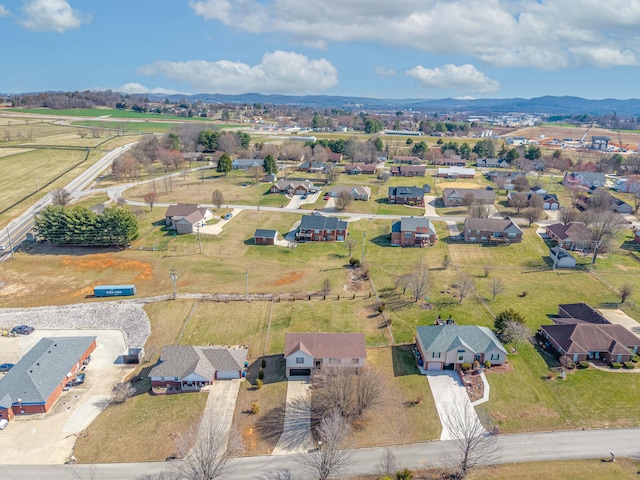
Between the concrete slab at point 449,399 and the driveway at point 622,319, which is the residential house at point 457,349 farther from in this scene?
the driveway at point 622,319

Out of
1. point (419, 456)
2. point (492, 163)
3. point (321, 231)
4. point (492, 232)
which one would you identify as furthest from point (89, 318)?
point (492, 163)

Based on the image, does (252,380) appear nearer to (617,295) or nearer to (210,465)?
(210,465)

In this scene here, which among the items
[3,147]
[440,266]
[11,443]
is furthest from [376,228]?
[3,147]

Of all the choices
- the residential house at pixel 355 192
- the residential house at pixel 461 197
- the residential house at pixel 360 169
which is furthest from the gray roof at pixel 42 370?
the residential house at pixel 360 169

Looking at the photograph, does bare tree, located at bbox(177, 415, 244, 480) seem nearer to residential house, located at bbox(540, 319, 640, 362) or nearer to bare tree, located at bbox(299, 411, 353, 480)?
bare tree, located at bbox(299, 411, 353, 480)

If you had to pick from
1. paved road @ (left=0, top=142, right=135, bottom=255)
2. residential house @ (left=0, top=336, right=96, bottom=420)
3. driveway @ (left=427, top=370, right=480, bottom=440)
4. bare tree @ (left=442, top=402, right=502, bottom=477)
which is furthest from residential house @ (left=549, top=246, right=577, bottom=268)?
paved road @ (left=0, top=142, right=135, bottom=255)

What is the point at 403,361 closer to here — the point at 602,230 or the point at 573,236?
the point at 602,230
